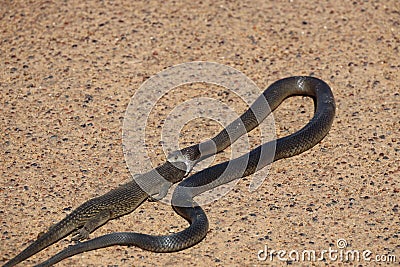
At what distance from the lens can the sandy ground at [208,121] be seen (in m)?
7.12

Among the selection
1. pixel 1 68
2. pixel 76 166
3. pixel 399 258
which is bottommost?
pixel 399 258

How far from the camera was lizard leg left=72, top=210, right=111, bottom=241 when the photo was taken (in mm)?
7016

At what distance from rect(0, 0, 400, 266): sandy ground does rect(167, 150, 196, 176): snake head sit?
0.93 feet

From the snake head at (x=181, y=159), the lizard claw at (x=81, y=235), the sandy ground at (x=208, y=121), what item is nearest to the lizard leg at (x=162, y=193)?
the sandy ground at (x=208, y=121)

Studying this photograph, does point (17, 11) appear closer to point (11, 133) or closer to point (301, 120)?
point (11, 133)

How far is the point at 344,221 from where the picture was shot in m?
7.26

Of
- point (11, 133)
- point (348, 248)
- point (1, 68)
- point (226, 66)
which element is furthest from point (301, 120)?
point (1, 68)

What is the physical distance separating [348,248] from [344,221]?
1.41 ft

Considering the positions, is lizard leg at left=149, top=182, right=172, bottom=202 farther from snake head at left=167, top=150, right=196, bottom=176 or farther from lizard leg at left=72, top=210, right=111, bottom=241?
lizard leg at left=72, top=210, right=111, bottom=241

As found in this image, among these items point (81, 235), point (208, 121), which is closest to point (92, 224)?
point (81, 235)

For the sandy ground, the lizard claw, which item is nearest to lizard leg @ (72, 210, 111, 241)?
the lizard claw

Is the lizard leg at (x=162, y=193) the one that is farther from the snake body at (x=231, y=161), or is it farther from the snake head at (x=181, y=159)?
the snake head at (x=181, y=159)

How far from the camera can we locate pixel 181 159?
316 inches

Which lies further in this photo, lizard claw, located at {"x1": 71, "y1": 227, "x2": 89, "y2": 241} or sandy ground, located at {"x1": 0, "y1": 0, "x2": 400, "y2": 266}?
sandy ground, located at {"x1": 0, "y1": 0, "x2": 400, "y2": 266}
